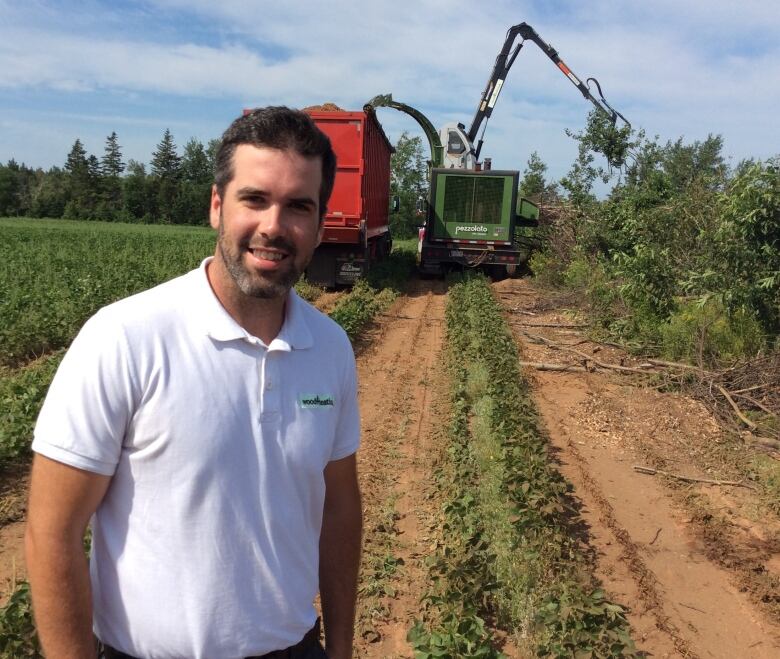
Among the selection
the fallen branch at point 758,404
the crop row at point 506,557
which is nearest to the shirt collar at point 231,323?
the crop row at point 506,557

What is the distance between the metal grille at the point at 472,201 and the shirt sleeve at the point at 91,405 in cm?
1702

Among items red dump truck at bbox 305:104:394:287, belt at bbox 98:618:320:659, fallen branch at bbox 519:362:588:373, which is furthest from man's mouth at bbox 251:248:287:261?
red dump truck at bbox 305:104:394:287

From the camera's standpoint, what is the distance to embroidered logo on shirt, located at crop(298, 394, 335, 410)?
1681mm

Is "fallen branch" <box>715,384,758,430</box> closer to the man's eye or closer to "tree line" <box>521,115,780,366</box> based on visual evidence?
"tree line" <box>521,115,780,366</box>

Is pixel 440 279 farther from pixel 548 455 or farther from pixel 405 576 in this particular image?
pixel 405 576

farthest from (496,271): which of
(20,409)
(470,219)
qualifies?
(20,409)

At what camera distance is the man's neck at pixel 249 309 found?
1.68m

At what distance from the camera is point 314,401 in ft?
5.63

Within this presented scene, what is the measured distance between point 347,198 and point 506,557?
36.2 feet

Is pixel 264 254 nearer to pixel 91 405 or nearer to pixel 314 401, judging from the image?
pixel 314 401

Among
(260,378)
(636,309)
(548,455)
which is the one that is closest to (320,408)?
(260,378)

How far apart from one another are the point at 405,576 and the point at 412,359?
566cm

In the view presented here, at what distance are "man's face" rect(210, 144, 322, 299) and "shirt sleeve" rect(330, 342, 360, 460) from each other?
0.32m

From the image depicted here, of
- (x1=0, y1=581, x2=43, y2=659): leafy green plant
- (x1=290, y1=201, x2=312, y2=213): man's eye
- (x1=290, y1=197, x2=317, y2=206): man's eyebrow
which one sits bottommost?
(x1=0, y1=581, x2=43, y2=659): leafy green plant
